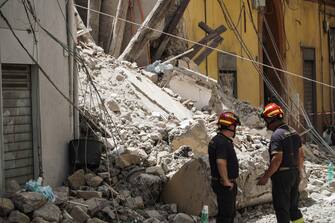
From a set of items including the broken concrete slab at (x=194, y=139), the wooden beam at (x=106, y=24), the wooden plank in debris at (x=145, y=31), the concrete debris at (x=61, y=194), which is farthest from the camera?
the wooden beam at (x=106, y=24)

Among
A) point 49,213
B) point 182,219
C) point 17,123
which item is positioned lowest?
point 182,219

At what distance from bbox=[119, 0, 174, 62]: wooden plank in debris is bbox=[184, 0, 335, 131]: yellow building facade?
7.97 ft

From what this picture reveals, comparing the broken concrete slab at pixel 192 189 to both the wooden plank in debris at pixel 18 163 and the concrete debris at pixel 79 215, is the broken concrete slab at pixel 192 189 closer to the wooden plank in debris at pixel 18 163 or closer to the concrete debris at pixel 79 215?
the concrete debris at pixel 79 215

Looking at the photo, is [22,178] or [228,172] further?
[22,178]

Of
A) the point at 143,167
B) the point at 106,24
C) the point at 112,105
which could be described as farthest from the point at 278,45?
the point at 143,167

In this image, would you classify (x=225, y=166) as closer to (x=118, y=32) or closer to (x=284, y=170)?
(x=284, y=170)

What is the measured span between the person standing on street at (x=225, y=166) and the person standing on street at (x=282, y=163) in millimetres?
521

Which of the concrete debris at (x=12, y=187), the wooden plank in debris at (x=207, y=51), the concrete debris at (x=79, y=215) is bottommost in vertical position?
the concrete debris at (x=79, y=215)

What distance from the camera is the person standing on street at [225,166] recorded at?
6.96 m

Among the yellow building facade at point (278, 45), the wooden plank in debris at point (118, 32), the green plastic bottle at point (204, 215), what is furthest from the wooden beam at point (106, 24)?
the green plastic bottle at point (204, 215)

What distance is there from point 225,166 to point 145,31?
5799 millimetres

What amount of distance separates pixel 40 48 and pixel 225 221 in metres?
3.05

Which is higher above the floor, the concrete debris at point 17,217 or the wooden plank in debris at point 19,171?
the wooden plank in debris at point 19,171

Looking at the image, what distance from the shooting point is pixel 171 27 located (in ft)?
45.6
